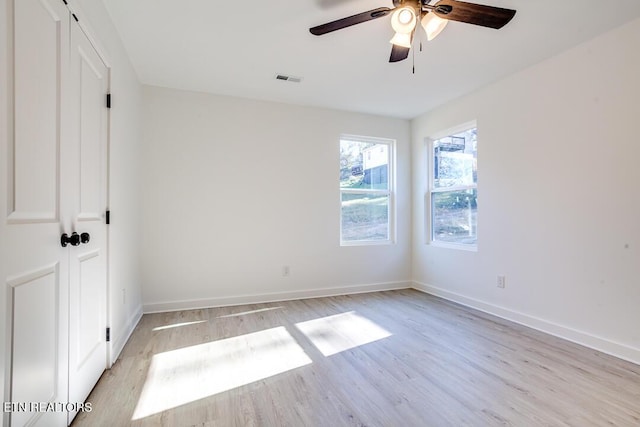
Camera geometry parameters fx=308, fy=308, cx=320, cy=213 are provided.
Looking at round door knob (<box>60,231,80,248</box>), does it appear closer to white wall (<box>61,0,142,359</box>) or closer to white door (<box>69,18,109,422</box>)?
white door (<box>69,18,109,422</box>)

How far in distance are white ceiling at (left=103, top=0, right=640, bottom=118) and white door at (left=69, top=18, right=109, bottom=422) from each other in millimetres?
692

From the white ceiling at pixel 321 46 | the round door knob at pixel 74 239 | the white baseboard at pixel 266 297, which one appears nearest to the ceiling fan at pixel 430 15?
the white ceiling at pixel 321 46

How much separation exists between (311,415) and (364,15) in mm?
2250

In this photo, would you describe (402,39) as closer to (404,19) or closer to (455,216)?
(404,19)

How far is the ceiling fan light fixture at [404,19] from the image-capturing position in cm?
176

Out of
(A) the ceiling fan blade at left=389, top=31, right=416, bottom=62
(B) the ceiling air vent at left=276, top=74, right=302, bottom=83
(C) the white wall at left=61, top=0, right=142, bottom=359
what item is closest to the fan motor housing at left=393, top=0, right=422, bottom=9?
(A) the ceiling fan blade at left=389, top=31, right=416, bottom=62

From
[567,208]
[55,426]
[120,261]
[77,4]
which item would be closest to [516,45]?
[567,208]

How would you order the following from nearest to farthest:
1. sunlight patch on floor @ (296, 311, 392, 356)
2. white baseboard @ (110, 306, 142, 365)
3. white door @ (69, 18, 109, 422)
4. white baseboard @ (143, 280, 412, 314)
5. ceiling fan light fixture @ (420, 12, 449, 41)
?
1. white door @ (69, 18, 109, 422)
2. ceiling fan light fixture @ (420, 12, 449, 41)
3. white baseboard @ (110, 306, 142, 365)
4. sunlight patch on floor @ (296, 311, 392, 356)
5. white baseboard @ (143, 280, 412, 314)

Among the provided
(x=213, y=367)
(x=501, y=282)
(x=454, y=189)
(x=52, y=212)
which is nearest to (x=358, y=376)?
(x=213, y=367)

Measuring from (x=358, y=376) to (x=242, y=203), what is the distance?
2.37 meters

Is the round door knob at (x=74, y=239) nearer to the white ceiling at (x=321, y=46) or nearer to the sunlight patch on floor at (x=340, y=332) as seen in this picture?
the white ceiling at (x=321, y=46)

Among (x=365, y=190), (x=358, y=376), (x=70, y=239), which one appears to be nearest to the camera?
(x=70, y=239)

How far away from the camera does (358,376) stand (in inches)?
81.2

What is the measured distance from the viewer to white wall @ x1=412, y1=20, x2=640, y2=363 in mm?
2316
